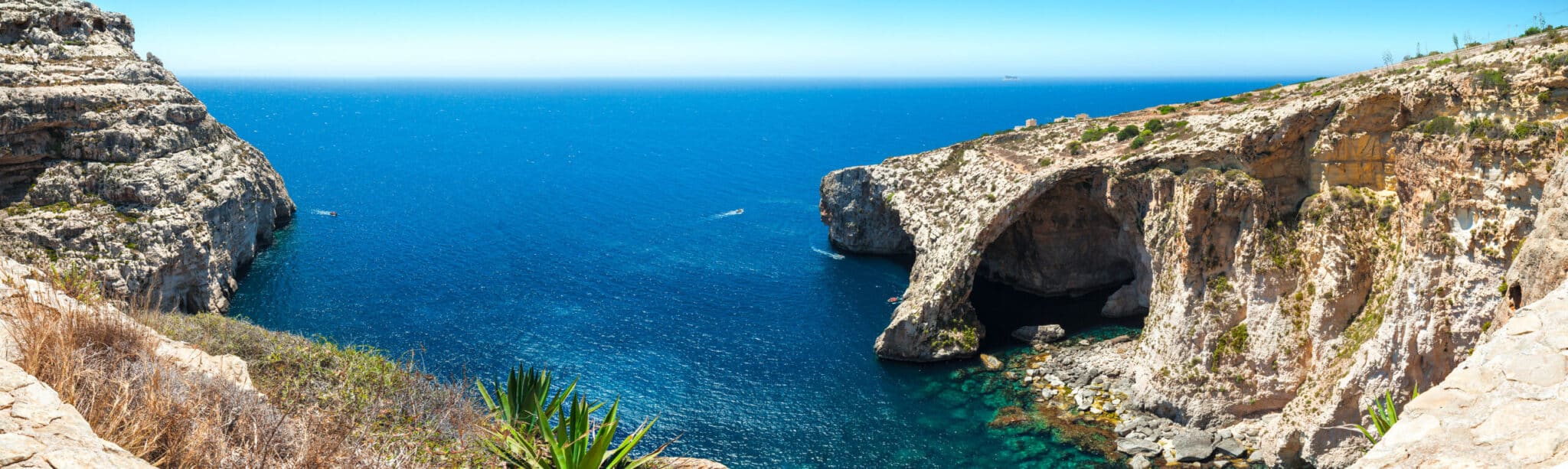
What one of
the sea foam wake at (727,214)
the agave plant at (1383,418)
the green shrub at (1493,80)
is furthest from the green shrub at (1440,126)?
the sea foam wake at (727,214)

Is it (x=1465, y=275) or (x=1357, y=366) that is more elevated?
(x=1465, y=275)

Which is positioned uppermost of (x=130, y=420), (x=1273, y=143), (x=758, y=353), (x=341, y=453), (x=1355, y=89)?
(x=1355, y=89)

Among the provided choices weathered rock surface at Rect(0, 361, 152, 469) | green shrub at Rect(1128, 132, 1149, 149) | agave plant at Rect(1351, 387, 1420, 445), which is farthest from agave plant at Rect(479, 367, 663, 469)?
green shrub at Rect(1128, 132, 1149, 149)

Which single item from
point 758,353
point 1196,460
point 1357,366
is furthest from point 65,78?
point 1357,366

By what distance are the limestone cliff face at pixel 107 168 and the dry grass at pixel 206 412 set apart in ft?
127

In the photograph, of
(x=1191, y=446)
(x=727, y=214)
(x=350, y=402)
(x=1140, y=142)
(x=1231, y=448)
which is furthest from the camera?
(x=727, y=214)

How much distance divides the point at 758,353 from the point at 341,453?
39.0 metres

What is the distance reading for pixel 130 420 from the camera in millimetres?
13477

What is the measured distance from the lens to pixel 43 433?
36.9 ft

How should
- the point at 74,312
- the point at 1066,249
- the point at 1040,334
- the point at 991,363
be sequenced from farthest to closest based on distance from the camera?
1. the point at 1066,249
2. the point at 1040,334
3. the point at 991,363
4. the point at 74,312

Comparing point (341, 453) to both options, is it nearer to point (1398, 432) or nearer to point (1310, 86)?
point (1398, 432)

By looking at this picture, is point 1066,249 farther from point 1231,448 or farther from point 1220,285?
point 1231,448

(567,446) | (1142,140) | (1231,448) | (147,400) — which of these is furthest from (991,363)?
(147,400)

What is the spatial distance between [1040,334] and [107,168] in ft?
198
